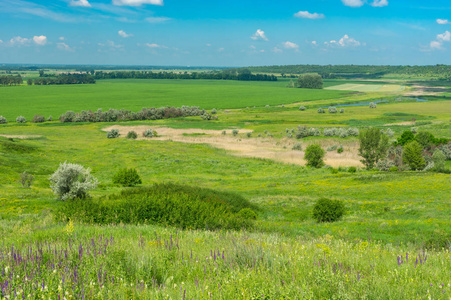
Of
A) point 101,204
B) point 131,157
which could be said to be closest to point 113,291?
point 101,204

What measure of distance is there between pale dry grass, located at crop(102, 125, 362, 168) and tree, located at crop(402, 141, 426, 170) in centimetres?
758

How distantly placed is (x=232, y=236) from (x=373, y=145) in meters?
49.2

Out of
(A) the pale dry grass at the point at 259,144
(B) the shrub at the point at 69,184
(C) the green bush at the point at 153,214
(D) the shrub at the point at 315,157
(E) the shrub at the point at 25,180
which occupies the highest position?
(C) the green bush at the point at 153,214

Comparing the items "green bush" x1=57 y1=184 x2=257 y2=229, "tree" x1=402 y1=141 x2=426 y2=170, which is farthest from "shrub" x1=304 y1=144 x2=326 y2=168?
"green bush" x1=57 y1=184 x2=257 y2=229

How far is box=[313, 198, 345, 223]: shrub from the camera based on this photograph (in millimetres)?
24344

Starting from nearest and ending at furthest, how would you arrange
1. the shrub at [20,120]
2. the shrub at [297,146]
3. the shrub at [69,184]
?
the shrub at [69,184]
the shrub at [297,146]
the shrub at [20,120]

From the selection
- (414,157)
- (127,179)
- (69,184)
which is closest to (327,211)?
(69,184)

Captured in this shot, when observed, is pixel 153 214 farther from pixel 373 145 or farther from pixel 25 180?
pixel 373 145

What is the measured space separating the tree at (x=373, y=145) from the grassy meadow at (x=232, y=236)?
8.51 m

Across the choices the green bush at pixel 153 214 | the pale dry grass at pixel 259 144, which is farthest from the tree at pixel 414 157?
the green bush at pixel 153 214

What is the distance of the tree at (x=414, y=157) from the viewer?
49688mm

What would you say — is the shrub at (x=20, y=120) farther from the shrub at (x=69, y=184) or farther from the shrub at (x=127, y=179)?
the shrub at (x=69, y=184)

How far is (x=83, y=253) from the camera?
612 centimetres

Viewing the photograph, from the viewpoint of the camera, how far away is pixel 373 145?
173 ft
